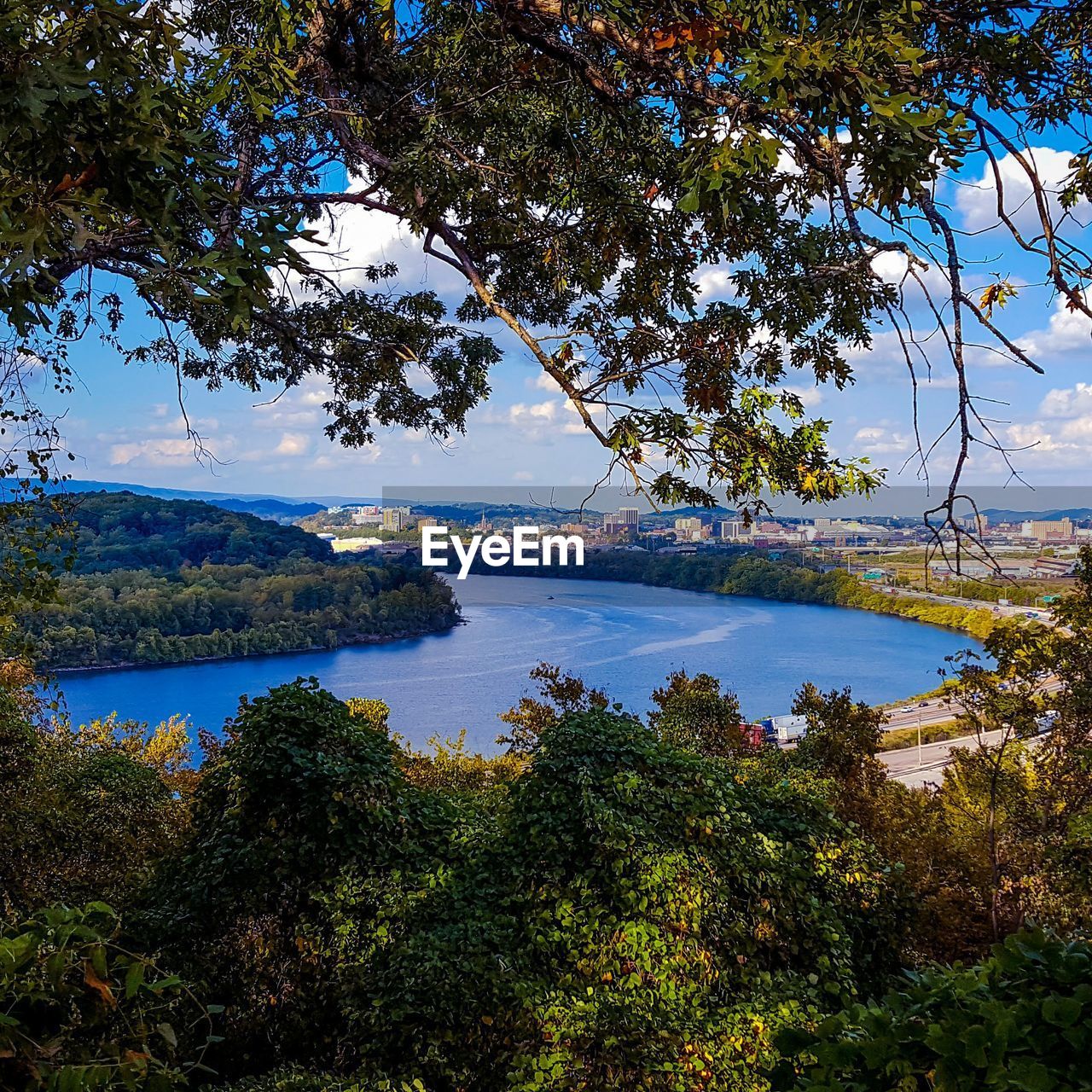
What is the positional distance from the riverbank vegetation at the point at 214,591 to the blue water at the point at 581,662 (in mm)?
909

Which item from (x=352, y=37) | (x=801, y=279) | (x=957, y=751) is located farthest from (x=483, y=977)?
(x=957, y=751)

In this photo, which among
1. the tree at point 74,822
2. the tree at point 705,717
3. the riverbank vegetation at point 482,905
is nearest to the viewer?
the riverbank vegetation at point 482,905

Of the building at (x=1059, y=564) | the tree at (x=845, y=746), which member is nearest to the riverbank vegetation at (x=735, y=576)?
the tree at (x=845, y=746)

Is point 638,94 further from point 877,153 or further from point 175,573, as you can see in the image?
point 175,573

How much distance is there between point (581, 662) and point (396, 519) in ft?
42.6

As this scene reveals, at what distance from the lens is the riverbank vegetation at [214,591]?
25688 millimetres

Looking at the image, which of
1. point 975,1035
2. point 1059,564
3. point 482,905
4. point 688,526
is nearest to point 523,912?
point 482,905

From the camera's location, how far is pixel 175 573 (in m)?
28.1

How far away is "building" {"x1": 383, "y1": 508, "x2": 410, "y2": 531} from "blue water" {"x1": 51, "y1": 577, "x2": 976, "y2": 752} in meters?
5.46

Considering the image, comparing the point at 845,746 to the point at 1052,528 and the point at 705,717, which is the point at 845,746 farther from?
the point at 1052,528

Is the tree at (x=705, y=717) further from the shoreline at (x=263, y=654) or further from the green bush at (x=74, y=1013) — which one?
the shoreline at (x=263, y=654)

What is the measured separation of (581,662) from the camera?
94.9 ft

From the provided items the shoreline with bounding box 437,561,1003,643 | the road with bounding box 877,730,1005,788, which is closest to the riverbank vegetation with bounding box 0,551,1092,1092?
the road with bounding box 877,730,1005,788

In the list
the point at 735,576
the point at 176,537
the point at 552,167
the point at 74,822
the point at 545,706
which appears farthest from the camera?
the point at 735,576
